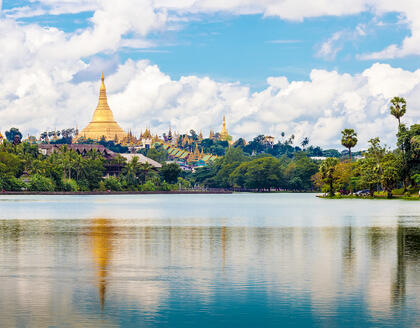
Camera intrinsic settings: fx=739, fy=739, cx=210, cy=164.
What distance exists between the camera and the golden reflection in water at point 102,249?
19.6 m

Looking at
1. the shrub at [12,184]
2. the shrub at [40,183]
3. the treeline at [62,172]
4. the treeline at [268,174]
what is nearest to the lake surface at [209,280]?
the shrub at [40,183]

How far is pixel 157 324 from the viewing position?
582 inches

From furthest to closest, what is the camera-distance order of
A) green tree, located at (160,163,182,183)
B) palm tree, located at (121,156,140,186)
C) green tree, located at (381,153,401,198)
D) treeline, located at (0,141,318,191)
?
green tree, located at (160,163,182,183), palm tree, located at (121,156,140,186), treeline, located at (0,141,318,191), green tree, located at (381,153,401,198)

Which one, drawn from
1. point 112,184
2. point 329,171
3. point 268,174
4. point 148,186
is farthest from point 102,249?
point 268,174

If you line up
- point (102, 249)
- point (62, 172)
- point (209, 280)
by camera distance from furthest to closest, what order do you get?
point (62, 172) < point (102, 249) < point (209, 280)

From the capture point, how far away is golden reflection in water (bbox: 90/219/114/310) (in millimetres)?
19562

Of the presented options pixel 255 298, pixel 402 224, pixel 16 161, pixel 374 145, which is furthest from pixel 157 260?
pixel 16 161

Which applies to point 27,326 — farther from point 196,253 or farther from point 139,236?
point 139,236

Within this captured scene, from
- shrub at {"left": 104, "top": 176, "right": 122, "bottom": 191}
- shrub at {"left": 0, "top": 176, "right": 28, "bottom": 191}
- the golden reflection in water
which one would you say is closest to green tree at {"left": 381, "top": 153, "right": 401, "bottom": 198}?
the golden reflection in water

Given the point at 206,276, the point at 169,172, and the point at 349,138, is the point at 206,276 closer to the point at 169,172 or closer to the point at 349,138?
the point at 349,138

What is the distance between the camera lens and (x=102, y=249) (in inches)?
1121

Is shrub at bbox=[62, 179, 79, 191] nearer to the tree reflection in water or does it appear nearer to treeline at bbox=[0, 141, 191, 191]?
treeline at bbox=[0, 141, 191, 191]

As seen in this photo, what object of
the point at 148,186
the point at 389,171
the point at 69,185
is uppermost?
the point at 389,171

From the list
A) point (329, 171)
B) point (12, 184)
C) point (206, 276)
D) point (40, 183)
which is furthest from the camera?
point (12, 184)
